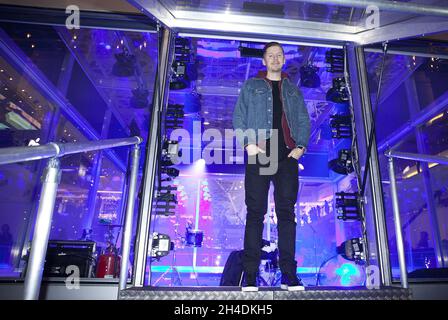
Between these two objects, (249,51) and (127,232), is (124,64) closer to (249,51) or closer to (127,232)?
(249,51)

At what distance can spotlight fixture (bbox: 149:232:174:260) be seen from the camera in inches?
108

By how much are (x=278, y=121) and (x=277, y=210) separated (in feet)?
2.56

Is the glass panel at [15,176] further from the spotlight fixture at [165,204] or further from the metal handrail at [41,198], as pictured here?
the metal handrail at [41,198]

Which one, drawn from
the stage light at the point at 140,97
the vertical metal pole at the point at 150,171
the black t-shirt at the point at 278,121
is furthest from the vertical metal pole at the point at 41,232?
the stage light at the point at 140,97

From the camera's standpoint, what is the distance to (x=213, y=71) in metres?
5.74

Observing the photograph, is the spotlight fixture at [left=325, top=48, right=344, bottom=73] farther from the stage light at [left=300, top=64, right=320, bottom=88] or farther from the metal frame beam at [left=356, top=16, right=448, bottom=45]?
the stage light at [left=300, top=64, right=320, bottom=88]

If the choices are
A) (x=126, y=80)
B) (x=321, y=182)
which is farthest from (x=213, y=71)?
(x=321, y=182)

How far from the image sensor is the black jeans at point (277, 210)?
2234mm

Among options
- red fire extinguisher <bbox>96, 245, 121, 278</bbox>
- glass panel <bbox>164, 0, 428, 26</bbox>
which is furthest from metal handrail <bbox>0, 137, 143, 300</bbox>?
glass panel <bbox>164, 0, 428, 26</bbox>

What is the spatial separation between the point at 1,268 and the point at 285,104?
5002 mm

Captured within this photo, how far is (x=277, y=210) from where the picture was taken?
2.41 meters

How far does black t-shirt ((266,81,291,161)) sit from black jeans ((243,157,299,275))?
7 centimetres

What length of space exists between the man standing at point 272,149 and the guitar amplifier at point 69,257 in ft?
6.36

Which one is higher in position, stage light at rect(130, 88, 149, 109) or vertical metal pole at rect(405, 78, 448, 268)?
stage light at rect(130, 88, 149, 109)
